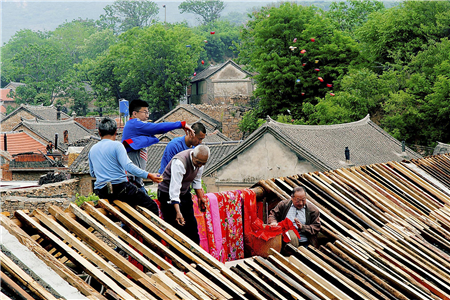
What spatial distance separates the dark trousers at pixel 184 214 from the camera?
669 cm

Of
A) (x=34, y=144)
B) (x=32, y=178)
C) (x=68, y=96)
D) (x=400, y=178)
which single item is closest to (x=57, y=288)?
(x=400, y=178)

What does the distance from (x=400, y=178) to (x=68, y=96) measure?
70.0 metres

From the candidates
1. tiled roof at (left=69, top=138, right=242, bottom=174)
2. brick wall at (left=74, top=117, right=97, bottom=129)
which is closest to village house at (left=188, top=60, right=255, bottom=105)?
brick wall at (left=74, top=117, right=97, bottom=129)

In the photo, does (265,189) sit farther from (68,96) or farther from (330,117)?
(68,96)

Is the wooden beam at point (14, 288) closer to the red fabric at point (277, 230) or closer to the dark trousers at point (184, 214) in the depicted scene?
the dark trousers at point (184, 214)

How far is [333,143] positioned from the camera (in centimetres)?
2586

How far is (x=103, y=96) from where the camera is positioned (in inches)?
2712

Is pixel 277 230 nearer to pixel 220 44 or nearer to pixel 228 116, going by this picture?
pixel 228 116

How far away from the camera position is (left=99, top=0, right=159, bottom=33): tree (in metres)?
113

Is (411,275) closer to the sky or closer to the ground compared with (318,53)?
closer to the ground

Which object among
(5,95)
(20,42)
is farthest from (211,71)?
(20,42)

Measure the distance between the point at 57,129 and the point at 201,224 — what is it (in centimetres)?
3949

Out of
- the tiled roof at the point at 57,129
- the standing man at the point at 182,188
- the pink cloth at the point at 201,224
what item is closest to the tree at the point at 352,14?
the tiled roof at the point at 57,129

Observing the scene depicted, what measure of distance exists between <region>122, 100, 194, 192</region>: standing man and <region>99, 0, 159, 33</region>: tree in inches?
4275
